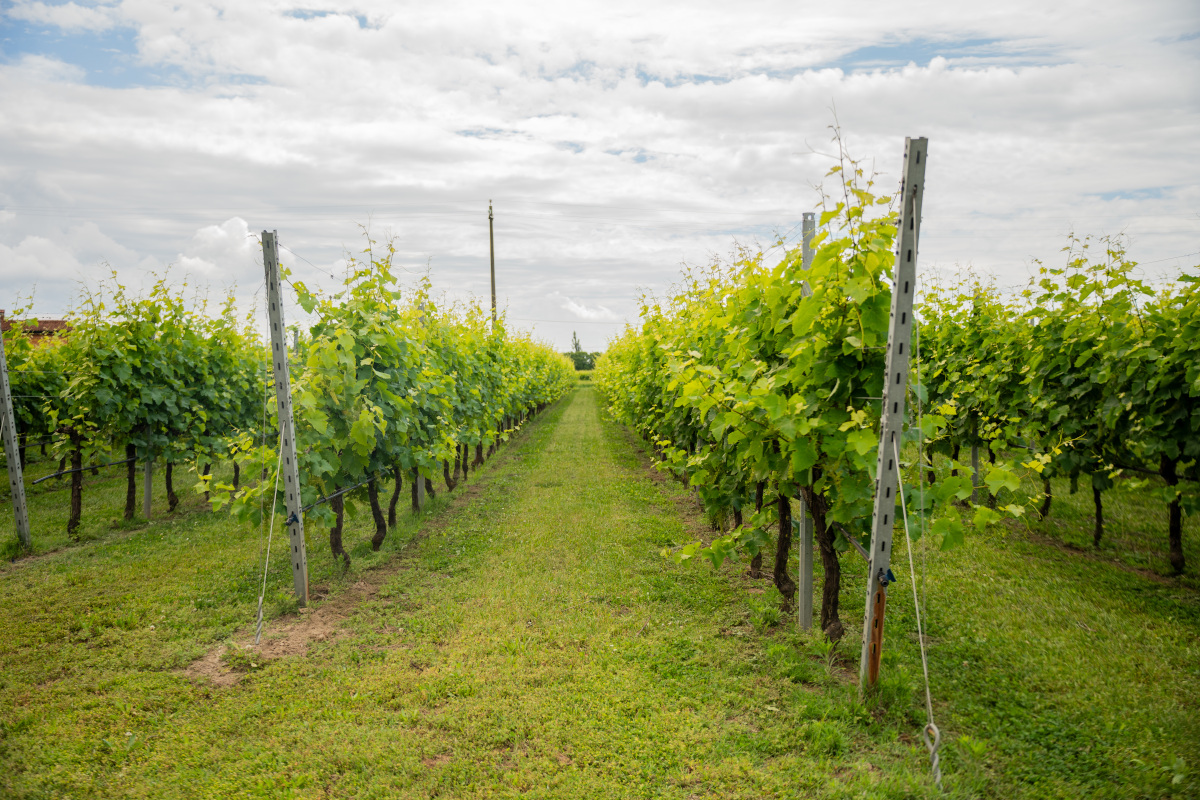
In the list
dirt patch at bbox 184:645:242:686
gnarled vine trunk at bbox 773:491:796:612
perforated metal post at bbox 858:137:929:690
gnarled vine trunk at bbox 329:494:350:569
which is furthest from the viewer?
gnarled vine trunk at bbox 329:494:350:569

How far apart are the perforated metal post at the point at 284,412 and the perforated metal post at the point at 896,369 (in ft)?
15.3

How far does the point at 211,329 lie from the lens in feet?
36.3

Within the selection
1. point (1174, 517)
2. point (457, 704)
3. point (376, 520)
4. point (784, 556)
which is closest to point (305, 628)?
point (457, 704)

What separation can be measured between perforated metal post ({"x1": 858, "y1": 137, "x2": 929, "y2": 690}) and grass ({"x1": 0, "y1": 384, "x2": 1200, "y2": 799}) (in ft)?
3.04

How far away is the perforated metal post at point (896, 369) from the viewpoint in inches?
132

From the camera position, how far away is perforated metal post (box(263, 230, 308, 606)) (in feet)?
18.1

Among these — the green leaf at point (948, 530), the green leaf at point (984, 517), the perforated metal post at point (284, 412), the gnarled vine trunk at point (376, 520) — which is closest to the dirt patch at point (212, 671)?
the perforated metal post at point (284, 412)

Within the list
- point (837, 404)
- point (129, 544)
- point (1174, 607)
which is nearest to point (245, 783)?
point (837, 404)

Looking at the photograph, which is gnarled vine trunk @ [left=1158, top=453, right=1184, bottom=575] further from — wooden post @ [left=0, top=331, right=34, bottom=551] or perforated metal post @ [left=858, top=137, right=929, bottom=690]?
wooden post @ [left=0, top=331, right=34, bottom=551]

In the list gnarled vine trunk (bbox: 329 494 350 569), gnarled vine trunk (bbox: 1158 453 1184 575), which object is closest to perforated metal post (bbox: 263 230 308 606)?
gnarled vine trunk (bbox: 329 494 350 569)

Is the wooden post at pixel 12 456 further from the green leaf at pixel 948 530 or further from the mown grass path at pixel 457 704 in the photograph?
the green leaf at pixel 948 530

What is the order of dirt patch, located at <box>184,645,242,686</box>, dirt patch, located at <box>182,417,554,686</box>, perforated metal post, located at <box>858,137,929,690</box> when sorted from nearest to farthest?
perforated metal post, located at <box>858,137,929,690</box> → dirt patch, located at <box>184,645,242,686</box> → dirt patch, located at <box>182,417,554,686</box>

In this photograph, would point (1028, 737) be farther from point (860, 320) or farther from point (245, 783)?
point (245, 783)

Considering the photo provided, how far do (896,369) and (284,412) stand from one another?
4828mm
